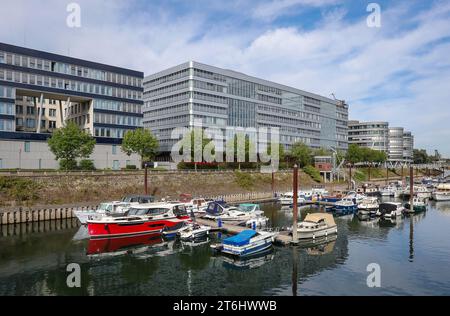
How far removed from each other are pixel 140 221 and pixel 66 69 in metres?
68.4

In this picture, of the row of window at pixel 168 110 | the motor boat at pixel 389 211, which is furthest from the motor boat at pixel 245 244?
the row of window at pixel 168 110

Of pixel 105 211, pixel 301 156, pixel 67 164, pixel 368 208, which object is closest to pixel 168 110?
pixel 301 156

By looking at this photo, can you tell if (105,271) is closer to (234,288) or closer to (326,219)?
(234,288)

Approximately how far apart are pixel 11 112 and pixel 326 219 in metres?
80.6

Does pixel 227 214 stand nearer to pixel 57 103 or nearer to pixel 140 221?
pixel 140 221

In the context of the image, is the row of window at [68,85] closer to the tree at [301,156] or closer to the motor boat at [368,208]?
the tree at [301,156]

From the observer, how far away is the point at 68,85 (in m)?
101

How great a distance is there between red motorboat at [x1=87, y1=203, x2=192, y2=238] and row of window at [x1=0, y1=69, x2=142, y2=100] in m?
61.1

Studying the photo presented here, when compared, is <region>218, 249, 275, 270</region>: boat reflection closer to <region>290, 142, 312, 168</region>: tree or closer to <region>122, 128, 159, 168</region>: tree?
<region>122, 128, 159, 168</region>: tree

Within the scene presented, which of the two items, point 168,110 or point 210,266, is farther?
point 168,110

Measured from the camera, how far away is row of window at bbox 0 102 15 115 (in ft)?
292

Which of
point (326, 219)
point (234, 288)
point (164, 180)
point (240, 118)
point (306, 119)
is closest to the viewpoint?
point (234, 288)

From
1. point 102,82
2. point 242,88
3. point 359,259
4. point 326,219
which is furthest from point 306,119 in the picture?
point 359,259
